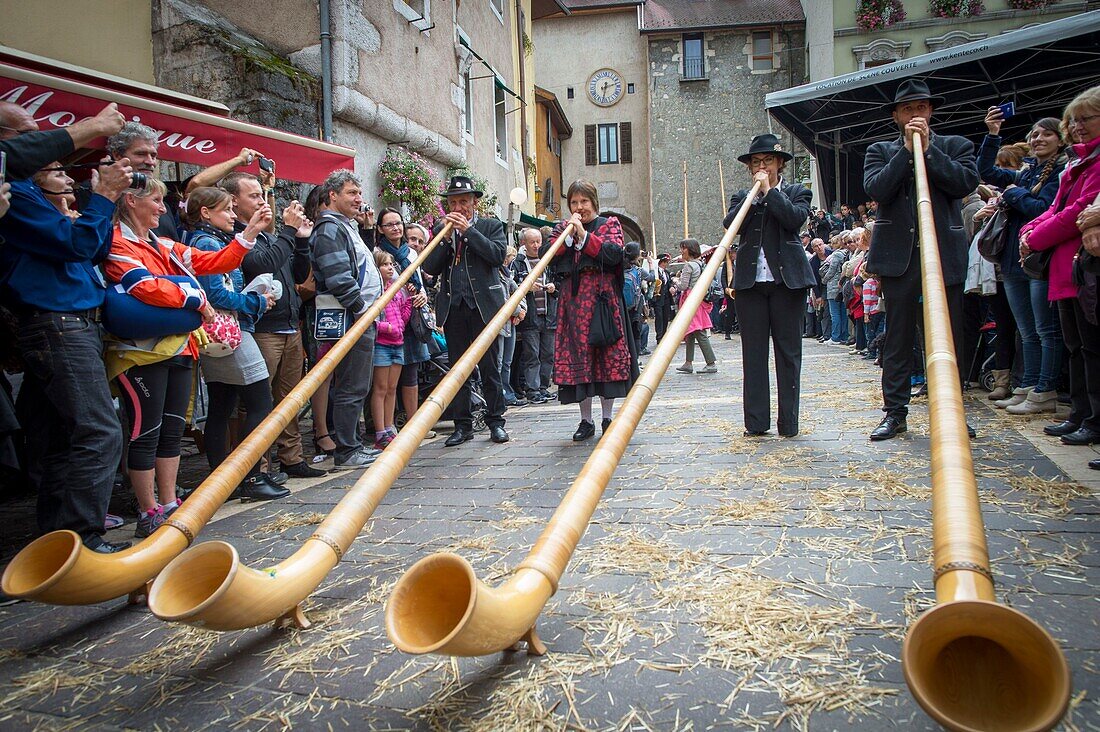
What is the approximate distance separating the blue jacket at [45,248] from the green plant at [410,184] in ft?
23.9

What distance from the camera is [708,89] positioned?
106 ft

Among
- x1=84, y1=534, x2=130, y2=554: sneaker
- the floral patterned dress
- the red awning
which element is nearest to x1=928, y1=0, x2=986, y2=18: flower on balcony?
the red awning

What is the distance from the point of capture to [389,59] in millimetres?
10602

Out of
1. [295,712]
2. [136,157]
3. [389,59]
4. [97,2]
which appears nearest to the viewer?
[295,712]

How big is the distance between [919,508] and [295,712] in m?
2.62

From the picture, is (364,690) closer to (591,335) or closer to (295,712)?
(295,712)

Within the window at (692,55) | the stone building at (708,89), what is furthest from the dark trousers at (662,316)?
the window at (692,55)

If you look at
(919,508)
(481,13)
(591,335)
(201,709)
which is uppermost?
(481,13)

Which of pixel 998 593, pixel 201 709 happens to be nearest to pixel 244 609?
pixel 201 709

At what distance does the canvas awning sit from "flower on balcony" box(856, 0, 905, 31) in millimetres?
9941

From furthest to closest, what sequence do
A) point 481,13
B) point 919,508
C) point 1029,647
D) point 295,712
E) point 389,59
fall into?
point 481,13 < point 389,59 < point 919,508 < point 295,712 < point 1029,647

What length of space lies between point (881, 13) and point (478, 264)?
2420 cm

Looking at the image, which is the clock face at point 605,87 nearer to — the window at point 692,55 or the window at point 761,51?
the window at point 692,55

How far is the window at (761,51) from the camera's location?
104ft
